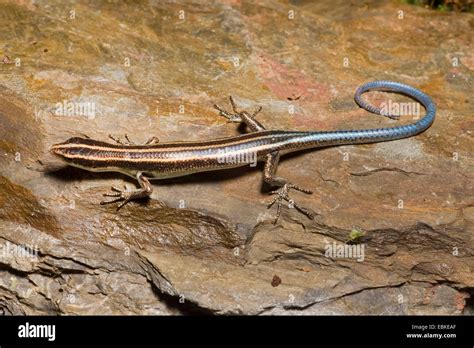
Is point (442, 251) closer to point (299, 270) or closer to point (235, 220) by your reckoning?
point (299, 270)

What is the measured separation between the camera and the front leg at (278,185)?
7172 mm

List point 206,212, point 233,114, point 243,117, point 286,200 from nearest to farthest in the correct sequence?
point 206,212 < point 286,200 < point 243,117 < point 233,114

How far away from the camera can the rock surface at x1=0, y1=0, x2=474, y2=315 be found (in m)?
7.07

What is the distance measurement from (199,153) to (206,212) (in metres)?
0.83

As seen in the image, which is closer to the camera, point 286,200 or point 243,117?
point 286,200

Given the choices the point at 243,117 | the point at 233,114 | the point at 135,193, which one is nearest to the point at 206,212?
the point at 135,193

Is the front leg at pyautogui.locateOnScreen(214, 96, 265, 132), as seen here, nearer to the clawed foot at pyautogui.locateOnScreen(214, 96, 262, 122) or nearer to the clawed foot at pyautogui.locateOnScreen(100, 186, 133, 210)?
the clawed foot at pyautogui.locateOnScreen(214, 96, 262, 122)

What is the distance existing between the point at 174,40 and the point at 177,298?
4645 mm

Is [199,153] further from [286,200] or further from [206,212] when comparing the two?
[286,200]

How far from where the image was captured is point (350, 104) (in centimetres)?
845

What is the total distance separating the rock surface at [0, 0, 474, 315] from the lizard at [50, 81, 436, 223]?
22 centimetres

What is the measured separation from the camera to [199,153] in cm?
710

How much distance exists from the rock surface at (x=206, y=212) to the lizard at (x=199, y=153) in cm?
22
